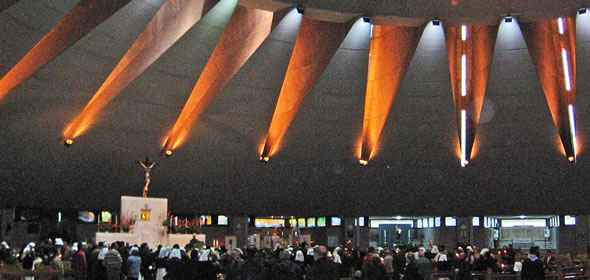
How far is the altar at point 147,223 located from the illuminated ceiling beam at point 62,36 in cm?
578

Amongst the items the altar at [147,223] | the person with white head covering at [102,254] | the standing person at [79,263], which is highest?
the altar at [147,223]

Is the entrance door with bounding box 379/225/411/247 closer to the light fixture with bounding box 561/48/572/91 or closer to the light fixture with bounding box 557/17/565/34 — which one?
the light fixture with bounding box 561/48/572/91

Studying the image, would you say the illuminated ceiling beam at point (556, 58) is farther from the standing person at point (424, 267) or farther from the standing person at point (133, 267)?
the standing person at point (133, 267)

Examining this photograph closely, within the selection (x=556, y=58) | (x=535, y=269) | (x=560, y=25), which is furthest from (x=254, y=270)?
(x=556, y=58)

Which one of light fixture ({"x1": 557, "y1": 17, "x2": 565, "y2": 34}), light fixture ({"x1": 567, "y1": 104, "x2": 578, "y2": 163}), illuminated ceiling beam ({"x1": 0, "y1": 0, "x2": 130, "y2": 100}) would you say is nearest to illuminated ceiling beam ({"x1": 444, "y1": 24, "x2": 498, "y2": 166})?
light fixture ({"x1": 557, "y1": 17, "x2": 565, "y2": 34})

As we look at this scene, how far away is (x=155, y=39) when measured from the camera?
1633cm

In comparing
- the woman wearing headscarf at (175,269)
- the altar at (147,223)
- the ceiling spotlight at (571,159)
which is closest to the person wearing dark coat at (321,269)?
the woman wearing headscarf at (175,269)

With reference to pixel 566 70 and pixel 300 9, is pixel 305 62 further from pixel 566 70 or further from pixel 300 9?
pixel 566 70

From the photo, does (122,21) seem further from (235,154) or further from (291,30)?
(235,154)

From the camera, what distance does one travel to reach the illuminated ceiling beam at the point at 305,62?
18141 millimetres

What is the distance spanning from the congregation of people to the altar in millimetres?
2605

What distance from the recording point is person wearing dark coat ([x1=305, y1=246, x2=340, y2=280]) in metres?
9.81

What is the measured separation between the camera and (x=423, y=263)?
47.0 feet

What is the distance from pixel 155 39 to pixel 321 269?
8744 mm
